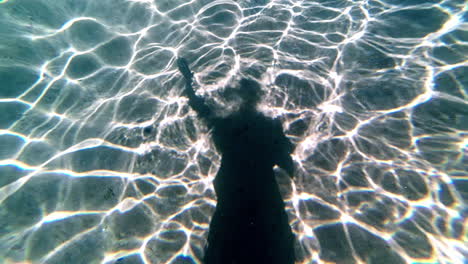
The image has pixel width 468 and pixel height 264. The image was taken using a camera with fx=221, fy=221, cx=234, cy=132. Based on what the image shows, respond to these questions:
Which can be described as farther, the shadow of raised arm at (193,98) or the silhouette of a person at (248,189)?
the shadow of raised arm at (193,98)

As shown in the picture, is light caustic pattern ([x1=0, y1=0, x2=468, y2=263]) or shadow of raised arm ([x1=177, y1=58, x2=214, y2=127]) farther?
shadow of raised arm ([x1=177, y1=58, x2=214, y2=127])

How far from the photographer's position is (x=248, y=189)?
3.37m

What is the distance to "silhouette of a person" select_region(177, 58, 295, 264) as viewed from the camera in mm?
2955

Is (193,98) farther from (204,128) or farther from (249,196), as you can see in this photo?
(249,196)

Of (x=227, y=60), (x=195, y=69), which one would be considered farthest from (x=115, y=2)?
(x=227, y=60)

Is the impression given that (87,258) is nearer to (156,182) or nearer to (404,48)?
(156,182)

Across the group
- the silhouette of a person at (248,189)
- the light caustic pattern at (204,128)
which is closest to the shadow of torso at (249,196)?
the silhouette of a person at (248,189)

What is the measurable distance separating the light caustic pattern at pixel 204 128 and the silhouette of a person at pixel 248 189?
18cm

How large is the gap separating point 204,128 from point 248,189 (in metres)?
1.36

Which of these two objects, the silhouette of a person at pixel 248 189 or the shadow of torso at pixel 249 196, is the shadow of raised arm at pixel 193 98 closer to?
the silhouette of a person at pixel 248 189

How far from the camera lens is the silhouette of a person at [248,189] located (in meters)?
2.96

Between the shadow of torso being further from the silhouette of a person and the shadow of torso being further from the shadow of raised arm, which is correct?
the shadow of raised arm

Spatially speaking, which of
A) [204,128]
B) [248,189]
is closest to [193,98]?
[204,128]

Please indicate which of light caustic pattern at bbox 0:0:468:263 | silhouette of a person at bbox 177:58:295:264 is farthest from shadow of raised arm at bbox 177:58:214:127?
light caustic pattern at bbox 0:0:468:263
